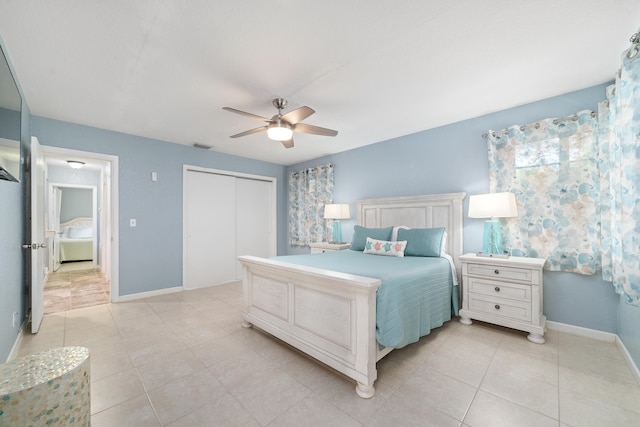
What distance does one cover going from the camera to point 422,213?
3635 mm

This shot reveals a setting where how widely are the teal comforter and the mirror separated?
2213 millimetres

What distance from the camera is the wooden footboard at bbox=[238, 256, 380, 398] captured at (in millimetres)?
1734

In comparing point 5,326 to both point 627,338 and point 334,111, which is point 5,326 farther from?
point 627,338

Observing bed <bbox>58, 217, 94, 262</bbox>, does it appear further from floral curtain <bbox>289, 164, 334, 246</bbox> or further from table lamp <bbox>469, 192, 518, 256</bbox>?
table lamp <bbox>469, 192, 518, 256</bbox>

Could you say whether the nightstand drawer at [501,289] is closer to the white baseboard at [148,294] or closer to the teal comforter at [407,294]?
the teal comforter at [407,294]

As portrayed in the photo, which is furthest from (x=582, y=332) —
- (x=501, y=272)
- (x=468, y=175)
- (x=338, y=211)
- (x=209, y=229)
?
(x=209, y=229)

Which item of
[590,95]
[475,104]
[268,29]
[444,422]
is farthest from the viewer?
[475,104]

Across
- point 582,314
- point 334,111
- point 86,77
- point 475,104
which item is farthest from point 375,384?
point 86,77

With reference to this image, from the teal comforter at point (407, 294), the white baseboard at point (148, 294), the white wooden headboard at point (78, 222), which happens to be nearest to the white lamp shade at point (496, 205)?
the teal comforter at point (407, 294)

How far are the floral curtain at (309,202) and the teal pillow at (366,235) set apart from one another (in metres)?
1.23

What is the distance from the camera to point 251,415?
5.11 feet

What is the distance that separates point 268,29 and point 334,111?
1389 mm

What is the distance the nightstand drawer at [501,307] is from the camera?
248cm

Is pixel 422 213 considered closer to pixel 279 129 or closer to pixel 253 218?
pixel 279 129
